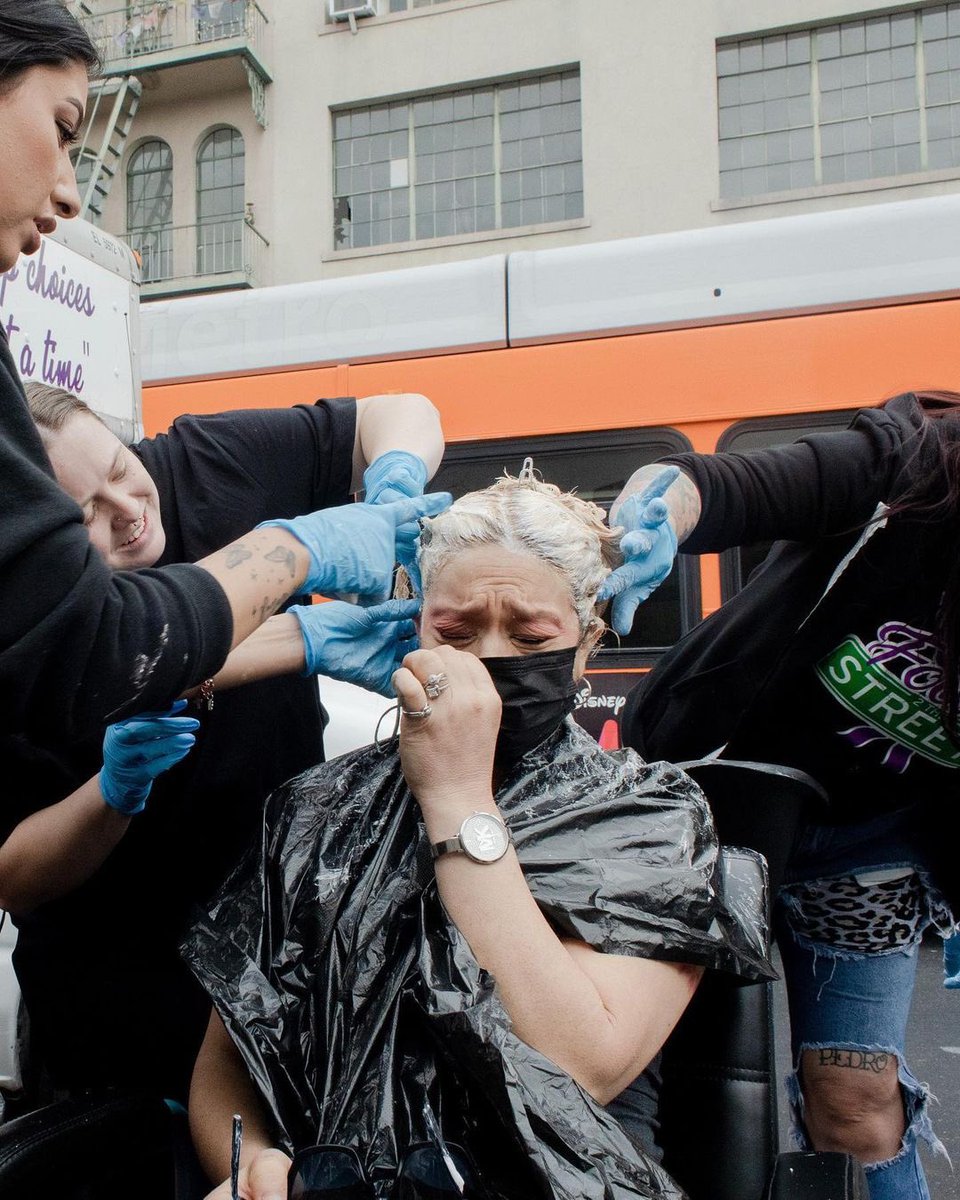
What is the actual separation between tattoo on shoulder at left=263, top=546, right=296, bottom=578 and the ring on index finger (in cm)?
24

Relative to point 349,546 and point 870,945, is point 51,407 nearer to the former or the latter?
point 349,546

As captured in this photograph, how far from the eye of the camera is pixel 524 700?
1662mm

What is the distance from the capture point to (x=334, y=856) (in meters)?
1.65

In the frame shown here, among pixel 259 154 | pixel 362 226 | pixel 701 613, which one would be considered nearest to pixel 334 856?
pixel 701 613

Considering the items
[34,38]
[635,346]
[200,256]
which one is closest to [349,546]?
[34,38]

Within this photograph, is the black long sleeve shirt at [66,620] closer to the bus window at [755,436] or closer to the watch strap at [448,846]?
the watch strap at [448,846]

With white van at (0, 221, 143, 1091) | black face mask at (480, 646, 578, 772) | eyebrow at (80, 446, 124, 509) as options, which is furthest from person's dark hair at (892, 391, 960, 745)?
white van at (0, 221, 143, 1091)

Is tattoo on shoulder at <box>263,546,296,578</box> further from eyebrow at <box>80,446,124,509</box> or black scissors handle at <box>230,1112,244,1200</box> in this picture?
black scissors handle at <box>230,1112,244,1200</box>

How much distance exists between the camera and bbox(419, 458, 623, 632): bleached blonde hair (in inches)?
69.9

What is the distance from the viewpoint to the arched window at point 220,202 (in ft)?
50.1

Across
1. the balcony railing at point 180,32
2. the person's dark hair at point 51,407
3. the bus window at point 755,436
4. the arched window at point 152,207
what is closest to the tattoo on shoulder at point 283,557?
the person's dark hair at point 51,407

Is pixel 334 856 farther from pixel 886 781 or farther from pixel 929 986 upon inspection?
pixel 929 986

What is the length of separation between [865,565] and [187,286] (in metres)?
15.0

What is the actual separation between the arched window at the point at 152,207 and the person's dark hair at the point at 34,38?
15.4 m
